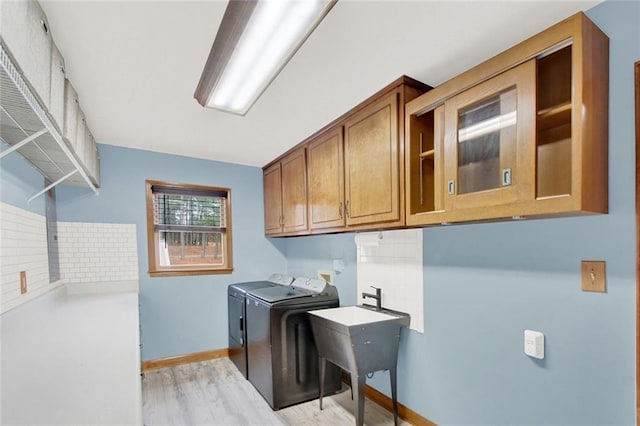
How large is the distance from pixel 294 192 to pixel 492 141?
1.96 m

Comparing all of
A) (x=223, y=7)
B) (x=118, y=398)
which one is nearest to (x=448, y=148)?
(x=223, y=7)

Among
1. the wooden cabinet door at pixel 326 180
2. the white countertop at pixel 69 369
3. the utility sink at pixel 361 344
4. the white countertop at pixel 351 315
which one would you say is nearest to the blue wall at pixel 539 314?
the utility sink at pixel 361 344

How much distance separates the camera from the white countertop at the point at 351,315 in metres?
2.37

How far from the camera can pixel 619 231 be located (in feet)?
4.08

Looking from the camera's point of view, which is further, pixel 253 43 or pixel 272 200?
pixel 272 200

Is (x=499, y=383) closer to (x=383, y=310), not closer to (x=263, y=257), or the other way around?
(x=383, y=310)

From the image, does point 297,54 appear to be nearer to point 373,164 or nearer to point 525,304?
point 373,164

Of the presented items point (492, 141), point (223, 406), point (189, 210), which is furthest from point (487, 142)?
point (189, 210)

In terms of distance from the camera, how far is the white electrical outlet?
4.87 ft

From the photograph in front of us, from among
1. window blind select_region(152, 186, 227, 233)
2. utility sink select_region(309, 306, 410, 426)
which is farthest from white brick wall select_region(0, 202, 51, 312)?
utility sink select_region(309, 306, 410, 426)

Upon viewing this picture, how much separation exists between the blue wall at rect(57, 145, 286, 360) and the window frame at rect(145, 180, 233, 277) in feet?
0.16

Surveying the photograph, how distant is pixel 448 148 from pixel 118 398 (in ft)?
5.47

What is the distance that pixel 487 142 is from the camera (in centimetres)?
142

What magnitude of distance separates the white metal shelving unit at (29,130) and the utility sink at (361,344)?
196 cm
